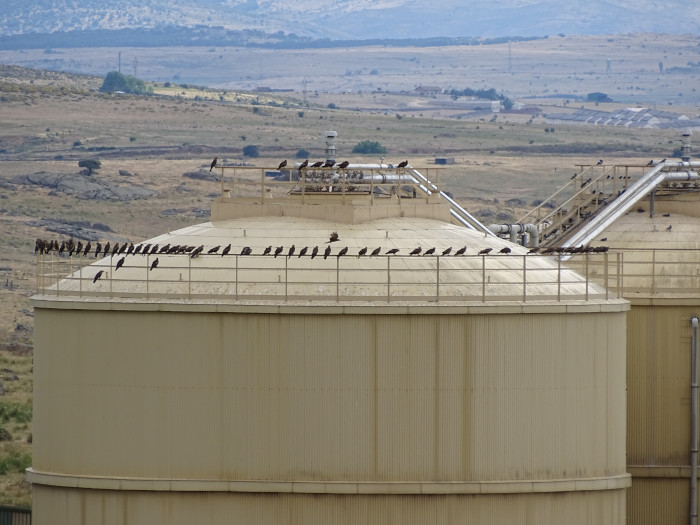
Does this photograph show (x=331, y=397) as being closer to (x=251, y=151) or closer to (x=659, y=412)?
(x=659, y=412)

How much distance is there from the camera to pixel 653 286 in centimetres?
4644

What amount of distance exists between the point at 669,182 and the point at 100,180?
90.1m

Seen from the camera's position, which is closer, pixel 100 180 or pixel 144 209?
pixel 144 209

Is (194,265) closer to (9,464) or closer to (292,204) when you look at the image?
(292,204)

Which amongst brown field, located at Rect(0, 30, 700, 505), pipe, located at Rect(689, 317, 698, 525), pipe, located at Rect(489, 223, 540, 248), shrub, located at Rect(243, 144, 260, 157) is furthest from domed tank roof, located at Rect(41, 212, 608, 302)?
shrub, located at Rect(243, 144, 260, 157)

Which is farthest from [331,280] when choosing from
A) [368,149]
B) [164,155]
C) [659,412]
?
[164,155]

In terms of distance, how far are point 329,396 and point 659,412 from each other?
11559 millimetres

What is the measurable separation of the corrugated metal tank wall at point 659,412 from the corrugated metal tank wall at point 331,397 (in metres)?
7.09

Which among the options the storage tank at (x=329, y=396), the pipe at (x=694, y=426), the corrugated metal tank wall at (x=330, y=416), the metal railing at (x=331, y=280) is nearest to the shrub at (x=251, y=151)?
the pipe at (x=694, y=426)

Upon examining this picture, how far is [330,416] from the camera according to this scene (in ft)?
125

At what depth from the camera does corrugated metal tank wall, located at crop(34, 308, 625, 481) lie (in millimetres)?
38281

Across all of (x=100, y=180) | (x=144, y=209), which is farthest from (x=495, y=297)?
(x=100, y=180)

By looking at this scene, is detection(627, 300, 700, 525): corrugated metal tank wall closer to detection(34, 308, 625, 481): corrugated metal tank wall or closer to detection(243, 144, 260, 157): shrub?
detection(34, 308, 625, 481): corrugated metal tank wall

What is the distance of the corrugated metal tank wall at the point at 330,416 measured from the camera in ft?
125
